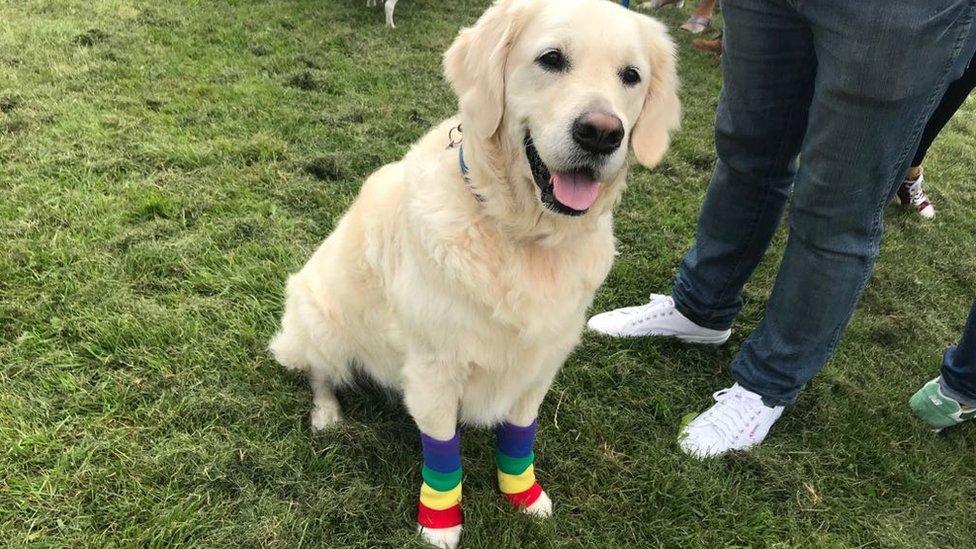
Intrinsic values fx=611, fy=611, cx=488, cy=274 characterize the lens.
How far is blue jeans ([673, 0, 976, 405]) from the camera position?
4.90 ft

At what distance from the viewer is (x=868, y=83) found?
1.52 metres

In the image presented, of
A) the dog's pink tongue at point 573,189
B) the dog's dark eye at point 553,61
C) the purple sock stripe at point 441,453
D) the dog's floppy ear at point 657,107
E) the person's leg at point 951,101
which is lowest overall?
the purple sock stripe at point 441,453

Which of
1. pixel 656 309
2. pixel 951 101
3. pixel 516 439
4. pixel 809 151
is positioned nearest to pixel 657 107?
pixel 809 151

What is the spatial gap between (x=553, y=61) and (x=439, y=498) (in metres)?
1.24

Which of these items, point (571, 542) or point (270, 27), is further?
point (270, 27)

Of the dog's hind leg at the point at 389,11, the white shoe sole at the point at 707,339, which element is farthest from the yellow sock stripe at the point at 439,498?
the dog's hind leg at the point at 389,11

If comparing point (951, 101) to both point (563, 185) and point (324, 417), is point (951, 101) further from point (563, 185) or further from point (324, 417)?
point (324, 417)

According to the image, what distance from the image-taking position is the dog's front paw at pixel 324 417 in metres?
2.10

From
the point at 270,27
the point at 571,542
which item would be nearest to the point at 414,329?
the point at 571,542

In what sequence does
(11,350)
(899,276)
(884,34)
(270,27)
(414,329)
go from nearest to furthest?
(884,34) < (414,329) < (11,350) < (899,276) < (270,27)

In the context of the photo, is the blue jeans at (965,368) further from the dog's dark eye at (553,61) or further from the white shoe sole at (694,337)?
the dog's dark eye at (553,61)

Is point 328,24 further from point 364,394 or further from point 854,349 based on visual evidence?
point 854,349

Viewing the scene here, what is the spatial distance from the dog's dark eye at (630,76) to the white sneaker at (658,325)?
1267mm

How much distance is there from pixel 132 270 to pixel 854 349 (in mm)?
3167
